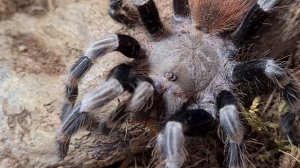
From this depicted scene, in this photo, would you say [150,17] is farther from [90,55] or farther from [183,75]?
[90,55]

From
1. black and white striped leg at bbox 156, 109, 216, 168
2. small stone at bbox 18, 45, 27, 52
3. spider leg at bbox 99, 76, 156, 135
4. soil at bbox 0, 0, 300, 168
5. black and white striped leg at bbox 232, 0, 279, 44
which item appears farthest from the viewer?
small stone at bbox 18, 45, 27, 52

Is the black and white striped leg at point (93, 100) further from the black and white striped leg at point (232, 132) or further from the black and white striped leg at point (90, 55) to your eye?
the black and white striped leg at point (232, 132)

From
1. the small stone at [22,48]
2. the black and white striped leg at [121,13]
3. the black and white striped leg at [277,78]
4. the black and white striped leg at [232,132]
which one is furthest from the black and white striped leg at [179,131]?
the small stone at [22,48]

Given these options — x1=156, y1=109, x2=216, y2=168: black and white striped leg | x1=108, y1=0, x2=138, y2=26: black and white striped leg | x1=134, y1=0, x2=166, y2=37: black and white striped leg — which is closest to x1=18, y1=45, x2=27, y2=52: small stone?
x1=108, y1=0, x2=138, y2=26: black and white striped leg

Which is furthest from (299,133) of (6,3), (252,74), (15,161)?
(6,3)

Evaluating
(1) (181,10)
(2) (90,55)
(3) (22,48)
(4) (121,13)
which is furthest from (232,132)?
(3) (22,48)

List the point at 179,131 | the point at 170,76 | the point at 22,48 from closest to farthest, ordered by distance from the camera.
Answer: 1. the point at 179,131
2. the point at 170,76
3. the point at 22,48

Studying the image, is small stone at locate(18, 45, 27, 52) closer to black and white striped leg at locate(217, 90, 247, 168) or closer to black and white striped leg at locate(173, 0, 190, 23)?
black and white striped leg at locate(173, 0, 190, 23)

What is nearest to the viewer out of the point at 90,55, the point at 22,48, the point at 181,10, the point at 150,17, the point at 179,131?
the point at 179,131
